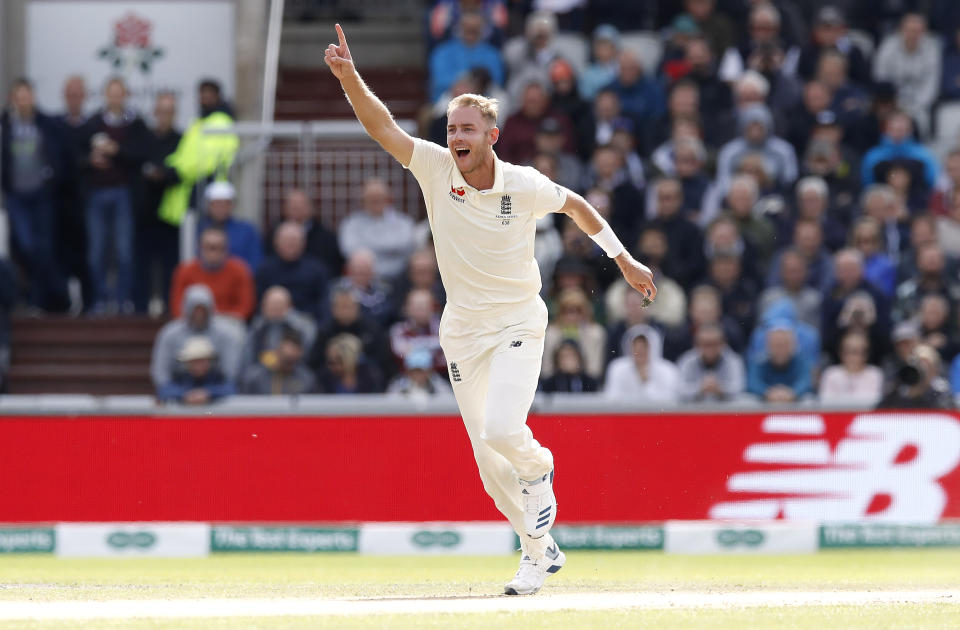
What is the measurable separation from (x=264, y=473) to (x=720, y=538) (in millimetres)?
3427

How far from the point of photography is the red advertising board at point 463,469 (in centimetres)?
1334

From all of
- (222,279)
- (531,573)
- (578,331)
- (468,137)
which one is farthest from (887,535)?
(222,279)

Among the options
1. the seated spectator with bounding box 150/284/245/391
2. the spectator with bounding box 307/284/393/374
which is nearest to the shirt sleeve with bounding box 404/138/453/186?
the spectator with bounding box 307/284/393/374

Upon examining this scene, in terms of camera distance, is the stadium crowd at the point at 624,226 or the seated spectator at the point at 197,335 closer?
the stadium crowd at the point at 624,226

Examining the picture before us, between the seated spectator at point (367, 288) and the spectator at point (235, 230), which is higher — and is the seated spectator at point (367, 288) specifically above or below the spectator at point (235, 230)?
below

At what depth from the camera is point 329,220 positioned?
16.7 meters

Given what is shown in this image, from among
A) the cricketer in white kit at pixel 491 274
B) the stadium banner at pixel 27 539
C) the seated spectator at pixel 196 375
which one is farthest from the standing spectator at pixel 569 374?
the cricketer in white kit at pixel 491 274

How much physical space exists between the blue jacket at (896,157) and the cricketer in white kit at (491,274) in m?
7.77

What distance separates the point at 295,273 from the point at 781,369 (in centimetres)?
428

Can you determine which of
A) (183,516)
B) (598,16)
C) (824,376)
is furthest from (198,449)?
(598,16)

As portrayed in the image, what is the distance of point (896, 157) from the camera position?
16.5m

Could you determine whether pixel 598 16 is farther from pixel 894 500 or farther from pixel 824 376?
pixel 894 500

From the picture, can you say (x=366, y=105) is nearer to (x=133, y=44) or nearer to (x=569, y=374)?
(x=569, y=374)

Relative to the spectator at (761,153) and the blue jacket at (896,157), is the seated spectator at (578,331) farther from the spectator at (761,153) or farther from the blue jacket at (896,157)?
the blue jacket at (896,157)
